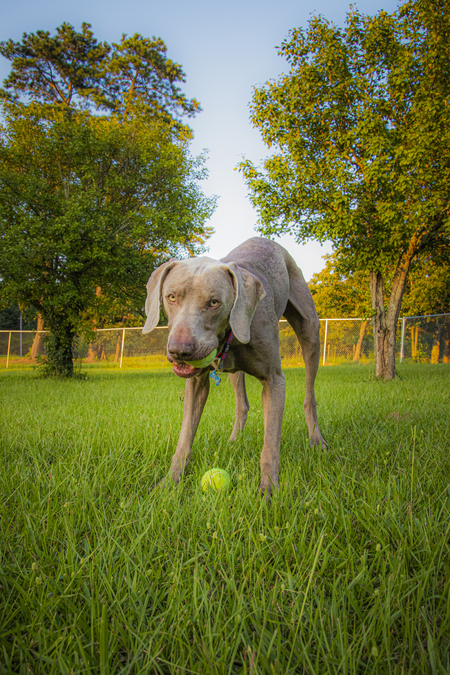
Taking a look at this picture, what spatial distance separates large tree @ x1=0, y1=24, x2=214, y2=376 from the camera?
388 inches

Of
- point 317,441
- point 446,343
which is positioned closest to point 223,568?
point 317,441

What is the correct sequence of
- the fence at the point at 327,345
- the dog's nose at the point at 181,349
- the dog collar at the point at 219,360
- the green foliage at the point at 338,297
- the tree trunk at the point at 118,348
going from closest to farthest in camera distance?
the dog's nose at the point at 181,349
the dog collar at the point at 219,360
the fence at the point at 327,345
the tree trunk at the point at 118,348
the green foliage at the point at 338,297

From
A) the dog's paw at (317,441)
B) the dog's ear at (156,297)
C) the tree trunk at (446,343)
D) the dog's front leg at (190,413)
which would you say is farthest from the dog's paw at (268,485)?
the tree trunk at (446,343)

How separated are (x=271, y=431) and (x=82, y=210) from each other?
377 inches

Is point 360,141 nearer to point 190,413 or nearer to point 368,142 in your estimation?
point 368,142

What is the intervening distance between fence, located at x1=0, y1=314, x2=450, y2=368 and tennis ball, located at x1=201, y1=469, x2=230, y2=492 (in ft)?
45.1

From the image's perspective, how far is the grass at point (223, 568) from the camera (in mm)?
997

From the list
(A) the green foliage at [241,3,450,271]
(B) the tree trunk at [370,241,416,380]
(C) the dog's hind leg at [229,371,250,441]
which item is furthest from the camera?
(B) the tree trunk at [370,241,416,380]

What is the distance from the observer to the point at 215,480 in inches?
84.6

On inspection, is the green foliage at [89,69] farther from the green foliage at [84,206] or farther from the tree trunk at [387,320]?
the tree trunk at [387,320]

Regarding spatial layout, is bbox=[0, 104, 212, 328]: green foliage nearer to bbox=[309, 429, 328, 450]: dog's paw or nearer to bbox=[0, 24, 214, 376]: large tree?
bbox=[0, 24, 214, 376]: large tree

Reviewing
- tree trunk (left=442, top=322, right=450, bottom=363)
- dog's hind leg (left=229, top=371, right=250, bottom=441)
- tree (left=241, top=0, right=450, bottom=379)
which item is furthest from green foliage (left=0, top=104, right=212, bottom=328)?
tree trunk (left=442, top=322, right=450, bottom=363)

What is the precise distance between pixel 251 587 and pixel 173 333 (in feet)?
3.53

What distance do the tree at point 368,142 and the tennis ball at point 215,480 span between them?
6979 millimetres
